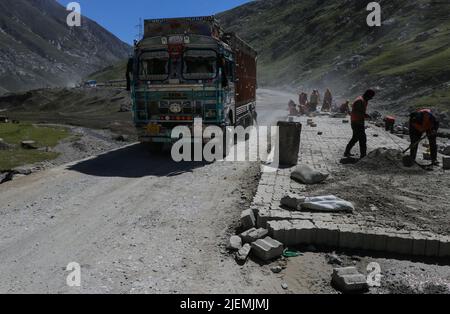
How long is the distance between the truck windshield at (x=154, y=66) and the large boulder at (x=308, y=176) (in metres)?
5.56

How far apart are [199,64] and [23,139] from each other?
8459mm

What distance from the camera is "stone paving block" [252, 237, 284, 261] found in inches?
227

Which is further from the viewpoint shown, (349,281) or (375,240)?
(375,240)

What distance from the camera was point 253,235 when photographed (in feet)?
20.4

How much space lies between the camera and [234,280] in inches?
208

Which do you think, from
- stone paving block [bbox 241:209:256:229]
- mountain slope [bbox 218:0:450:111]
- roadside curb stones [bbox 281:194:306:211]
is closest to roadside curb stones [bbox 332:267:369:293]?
stone paving block [bbox 241:209:256:229]

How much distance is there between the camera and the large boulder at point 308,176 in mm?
8898

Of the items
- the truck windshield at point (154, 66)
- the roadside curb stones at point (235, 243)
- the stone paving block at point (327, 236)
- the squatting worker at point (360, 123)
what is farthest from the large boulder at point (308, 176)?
the truck windshield at point (154, 66)

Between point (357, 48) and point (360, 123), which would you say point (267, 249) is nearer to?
point (360, 123)

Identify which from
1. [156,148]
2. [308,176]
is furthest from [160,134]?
[308,176]

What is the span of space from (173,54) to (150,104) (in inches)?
64.8

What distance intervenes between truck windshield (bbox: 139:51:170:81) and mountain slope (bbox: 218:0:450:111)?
2250 centimetres

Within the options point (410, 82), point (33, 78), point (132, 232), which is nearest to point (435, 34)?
point (410, 82)
